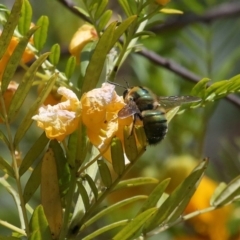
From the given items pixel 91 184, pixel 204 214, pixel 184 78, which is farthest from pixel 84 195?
pixel 184 78

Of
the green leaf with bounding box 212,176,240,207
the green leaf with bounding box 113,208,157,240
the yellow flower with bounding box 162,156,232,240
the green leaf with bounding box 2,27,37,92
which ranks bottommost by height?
the yellow flower with bounding box 162,156,232,240

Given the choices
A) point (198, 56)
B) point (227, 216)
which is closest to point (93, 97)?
point (227, 216)

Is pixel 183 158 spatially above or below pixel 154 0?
below

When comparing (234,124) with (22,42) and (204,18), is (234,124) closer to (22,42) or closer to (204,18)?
(204,18)

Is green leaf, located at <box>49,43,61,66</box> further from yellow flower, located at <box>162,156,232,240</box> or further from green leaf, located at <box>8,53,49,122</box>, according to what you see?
yellow flower, located at <box>162,156,232,240</box>

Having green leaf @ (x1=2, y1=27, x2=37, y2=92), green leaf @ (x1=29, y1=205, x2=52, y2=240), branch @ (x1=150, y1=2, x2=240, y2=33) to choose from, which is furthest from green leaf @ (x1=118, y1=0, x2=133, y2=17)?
branch @ (x1=150, y1=2, x2=240, y2=33)
